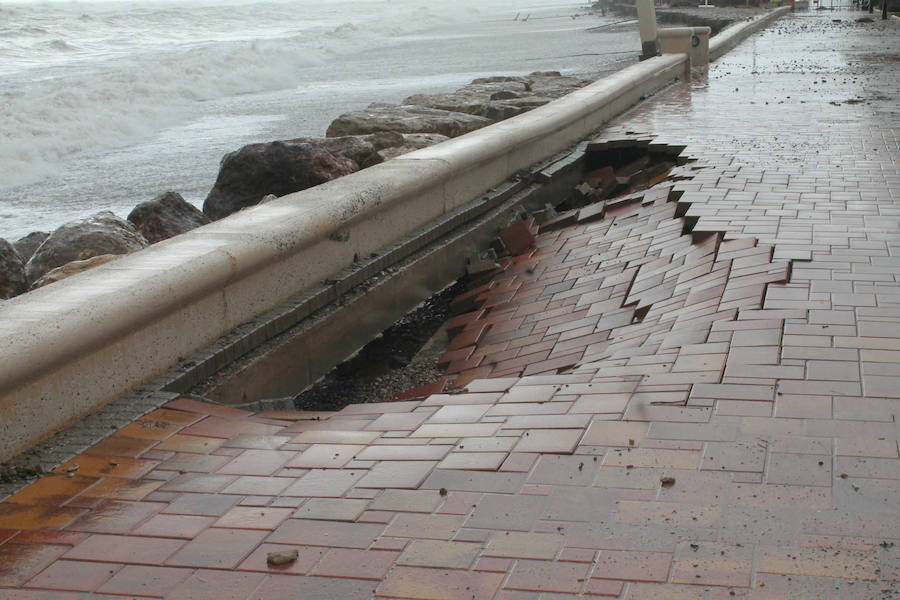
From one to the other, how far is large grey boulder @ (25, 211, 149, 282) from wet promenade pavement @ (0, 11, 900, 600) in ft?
9.30

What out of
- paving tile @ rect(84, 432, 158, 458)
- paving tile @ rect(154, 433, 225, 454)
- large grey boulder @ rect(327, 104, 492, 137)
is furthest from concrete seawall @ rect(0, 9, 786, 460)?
large grey boulder @ rect(327, 104, 492, 137)

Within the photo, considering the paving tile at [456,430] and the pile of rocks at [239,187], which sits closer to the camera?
the paving tile at [456,430]

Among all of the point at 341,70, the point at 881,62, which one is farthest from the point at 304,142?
the point at 341,70

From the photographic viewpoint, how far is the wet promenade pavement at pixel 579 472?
2283 mm

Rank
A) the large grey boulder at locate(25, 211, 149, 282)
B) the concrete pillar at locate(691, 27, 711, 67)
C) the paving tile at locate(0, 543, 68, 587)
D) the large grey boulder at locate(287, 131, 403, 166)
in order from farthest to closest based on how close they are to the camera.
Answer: the concrete pillar at locate(691, 27, 711, 67) → the large grey boulder at locate(287, 131, 403, 166) → the large grey boulder at locate(25, 211, 149, 282) → the paving tile at locate(0, 543, 68, 587)

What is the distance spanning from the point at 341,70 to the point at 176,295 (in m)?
29.9

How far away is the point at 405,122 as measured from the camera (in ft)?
34.5

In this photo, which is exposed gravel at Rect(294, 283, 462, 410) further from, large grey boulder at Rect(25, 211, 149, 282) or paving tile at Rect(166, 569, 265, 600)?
large grey boulder at Rect(25, 211, 149, 282)

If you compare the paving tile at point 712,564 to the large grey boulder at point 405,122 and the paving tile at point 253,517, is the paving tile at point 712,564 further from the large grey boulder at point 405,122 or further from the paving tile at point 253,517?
the large grey boulder at point 405,122

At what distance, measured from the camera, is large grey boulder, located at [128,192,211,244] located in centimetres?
737

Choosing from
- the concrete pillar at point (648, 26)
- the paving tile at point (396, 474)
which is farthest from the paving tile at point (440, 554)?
the concrete pillar at point (648, 26)

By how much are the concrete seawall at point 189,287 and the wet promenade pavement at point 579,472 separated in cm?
24

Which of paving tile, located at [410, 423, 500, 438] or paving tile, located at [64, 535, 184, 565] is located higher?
paving tile, located at [64, 535, 184, 565]

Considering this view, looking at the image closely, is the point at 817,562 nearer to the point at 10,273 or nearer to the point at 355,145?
the point at 10,273
